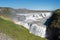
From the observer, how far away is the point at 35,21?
32.0 meters

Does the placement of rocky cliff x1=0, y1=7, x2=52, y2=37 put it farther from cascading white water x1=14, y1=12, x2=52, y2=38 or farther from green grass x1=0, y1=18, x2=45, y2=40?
green grass x1=0, y1=18, x2=45, y2=40

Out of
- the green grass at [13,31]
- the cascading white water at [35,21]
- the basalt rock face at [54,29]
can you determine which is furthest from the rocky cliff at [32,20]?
the green grass at [13,31]

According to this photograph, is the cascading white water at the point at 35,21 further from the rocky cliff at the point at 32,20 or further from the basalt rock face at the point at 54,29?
the basalt rock face at the point at 54,29

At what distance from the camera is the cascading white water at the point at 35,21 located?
29.7 m

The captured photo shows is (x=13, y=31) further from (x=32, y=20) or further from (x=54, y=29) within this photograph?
(x=32, y=20)

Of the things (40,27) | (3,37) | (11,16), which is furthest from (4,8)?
(3,37)

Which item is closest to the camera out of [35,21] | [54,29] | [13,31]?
[13,31]

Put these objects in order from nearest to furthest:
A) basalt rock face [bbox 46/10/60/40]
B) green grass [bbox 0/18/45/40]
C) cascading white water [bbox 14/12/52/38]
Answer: green grass [bbox 0/18/45/40] < basalt rock face [bbox 46/10/60/40] < cascading white water [bbox 14/12/52/38]

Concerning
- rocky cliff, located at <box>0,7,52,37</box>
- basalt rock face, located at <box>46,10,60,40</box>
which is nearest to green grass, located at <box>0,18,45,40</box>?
basalt rock face, located at <box>46,10,60,40</box>

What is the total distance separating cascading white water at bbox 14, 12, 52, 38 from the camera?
29670 mm

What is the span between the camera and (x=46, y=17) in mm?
33375

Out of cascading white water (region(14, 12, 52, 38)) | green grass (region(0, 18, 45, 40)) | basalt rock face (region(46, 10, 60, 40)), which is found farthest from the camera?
cascading white water (region(14, 12, 52, 38))

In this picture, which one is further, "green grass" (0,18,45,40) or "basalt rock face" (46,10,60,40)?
"basalt rock face" (46,10,60,40)

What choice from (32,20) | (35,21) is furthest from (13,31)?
(32,20)
